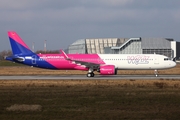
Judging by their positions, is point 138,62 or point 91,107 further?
point 138,62

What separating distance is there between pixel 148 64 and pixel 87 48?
83602 mm

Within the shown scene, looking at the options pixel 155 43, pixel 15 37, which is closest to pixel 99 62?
pixel 15 37

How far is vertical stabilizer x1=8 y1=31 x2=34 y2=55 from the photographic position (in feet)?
153

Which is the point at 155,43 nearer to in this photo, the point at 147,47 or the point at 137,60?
the point at 147,47

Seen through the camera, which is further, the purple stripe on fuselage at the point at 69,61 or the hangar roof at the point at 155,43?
the hangar roof at the point at 155,43

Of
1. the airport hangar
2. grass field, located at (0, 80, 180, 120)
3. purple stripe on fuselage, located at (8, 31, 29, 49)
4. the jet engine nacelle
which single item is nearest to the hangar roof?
the airport hangar

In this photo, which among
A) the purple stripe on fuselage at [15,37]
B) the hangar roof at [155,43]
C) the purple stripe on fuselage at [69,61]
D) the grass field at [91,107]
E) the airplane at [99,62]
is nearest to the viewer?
the grass field at [91,107]

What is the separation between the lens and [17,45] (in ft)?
154

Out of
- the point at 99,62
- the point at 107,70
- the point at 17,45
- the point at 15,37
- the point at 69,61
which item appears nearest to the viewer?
the point at 107,70

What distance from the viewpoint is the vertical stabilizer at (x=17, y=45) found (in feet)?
153

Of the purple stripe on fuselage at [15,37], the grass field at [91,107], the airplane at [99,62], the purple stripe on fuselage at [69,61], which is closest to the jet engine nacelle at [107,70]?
the airplane at [99,62]

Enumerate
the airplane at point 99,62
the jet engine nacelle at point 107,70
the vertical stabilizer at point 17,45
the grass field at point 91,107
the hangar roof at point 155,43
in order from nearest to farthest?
the grass field at point 91,107, the jet engine nacelle at point 107,70, the airplane at point 99,62, the vertical stabilizer at point 17,45, the hangar roof at point 155,43

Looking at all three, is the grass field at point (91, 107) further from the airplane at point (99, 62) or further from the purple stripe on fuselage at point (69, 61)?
the purple stripe on fuselage at point (69, 61)

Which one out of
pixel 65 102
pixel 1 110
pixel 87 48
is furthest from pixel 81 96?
pixel 87 48
